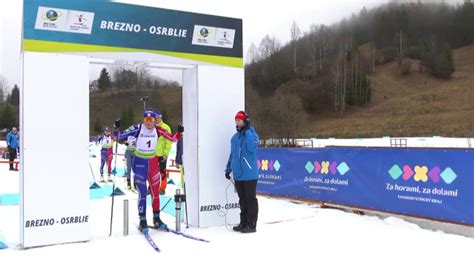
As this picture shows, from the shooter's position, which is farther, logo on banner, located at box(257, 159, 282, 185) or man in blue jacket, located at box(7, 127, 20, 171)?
man in blue jacket, located at box(7, 127, 20, 171)

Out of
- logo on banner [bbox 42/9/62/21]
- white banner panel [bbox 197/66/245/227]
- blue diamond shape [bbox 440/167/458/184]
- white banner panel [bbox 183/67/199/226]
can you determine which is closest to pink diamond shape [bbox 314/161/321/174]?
white banner panel [bbox 197/66/245/227]

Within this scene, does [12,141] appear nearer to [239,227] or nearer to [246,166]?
[239,227]

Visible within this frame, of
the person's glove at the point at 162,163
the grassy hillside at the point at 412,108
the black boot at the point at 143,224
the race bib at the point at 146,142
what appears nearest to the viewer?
the black boot at the point at 143,224

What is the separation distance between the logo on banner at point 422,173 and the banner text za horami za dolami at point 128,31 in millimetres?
3331

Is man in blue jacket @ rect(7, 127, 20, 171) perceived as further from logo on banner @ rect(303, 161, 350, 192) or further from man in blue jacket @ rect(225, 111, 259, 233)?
man in blue jacket @ rect(225, 111, 259, 233)

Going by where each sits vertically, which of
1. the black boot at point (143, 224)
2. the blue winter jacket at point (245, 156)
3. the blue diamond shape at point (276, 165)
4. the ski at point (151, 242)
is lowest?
the ski at point (151, 242)

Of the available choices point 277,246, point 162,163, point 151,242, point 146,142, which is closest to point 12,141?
point 162,163

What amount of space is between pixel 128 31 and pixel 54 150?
2.02 m

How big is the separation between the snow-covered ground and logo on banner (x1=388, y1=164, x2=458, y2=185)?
2.56 ft

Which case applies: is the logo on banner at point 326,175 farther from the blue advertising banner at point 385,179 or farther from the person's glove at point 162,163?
the person's glove at point 162,163

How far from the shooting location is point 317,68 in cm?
7788

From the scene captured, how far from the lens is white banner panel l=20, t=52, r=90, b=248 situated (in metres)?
5.58

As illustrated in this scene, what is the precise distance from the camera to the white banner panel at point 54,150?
18.3ft

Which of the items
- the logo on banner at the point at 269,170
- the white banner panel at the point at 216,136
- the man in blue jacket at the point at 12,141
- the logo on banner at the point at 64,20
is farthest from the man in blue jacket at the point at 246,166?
the man in blue jacket at the point at 12,141
